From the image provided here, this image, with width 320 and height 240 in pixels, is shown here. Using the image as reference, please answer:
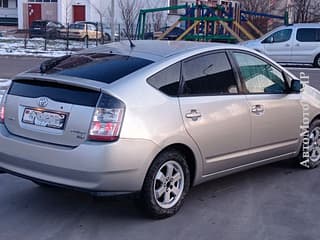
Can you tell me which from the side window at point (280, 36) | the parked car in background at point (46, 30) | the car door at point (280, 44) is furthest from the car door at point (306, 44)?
the parked car in background at point (46, 30)

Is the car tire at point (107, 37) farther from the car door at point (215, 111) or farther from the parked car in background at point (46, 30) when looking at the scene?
the car door at point (215, 111)

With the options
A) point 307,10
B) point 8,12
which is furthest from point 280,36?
point 8,12

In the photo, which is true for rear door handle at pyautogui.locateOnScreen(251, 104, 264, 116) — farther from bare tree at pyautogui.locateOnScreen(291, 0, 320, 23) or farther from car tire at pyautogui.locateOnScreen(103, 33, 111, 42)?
car tire at pyautogui.locateOnScreen(103, 33, 111, 42)

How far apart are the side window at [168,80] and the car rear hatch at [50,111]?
583 millimetres

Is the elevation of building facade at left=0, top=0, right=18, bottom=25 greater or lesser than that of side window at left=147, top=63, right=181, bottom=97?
greater

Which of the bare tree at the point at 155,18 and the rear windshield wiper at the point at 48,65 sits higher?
the bare tree at the point at 155,18

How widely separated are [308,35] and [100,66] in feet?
65.9

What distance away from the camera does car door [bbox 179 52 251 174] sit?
5.16 meters

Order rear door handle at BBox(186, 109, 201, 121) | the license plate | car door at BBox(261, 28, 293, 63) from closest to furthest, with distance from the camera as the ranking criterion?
1. the license plate
2. rear door handle at BBox(186, 109, 201, 121)
3. car door at BBox(261, 28, 293, 63)

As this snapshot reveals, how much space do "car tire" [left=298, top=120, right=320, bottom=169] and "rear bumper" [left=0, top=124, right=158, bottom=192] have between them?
8.68 ft

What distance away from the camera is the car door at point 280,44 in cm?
2392

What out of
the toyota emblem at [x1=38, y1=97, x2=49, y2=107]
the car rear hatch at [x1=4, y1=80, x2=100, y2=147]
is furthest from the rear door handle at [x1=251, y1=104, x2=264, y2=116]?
the toyota emblem at [x1=38, y1=97, x2=49, y2=107]

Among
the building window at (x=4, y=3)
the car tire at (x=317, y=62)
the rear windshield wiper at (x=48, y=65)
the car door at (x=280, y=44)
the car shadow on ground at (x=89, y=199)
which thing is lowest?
the car shadow on ground at (x=89, y=199)

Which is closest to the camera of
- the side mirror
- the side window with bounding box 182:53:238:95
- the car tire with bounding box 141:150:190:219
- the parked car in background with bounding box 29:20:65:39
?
the car tire with bounding box 141:150:190:219
